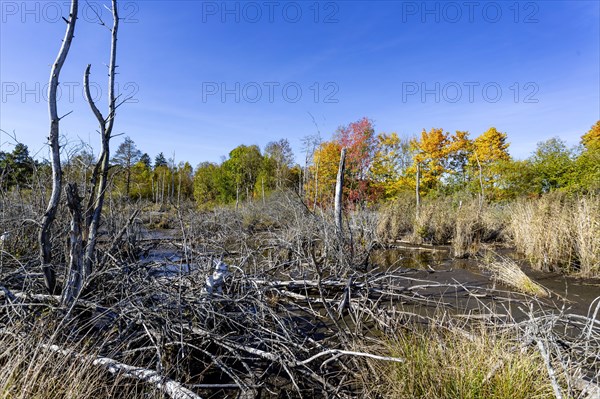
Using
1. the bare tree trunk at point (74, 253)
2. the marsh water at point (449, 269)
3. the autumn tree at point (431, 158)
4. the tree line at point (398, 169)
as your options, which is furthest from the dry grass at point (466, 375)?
the autumn tree at point (431, 158)

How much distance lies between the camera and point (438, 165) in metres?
26.7

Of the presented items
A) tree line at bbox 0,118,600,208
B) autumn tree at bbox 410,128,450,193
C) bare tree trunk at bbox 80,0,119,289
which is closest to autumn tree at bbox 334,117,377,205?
tree line at bbox 0,118,600,208

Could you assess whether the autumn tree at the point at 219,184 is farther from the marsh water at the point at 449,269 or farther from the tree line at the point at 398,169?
the marsh water at the point at 449,269

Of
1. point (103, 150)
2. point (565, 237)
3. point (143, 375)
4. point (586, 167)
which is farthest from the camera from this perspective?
point (586, 167)

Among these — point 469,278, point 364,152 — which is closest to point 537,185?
point 364,152

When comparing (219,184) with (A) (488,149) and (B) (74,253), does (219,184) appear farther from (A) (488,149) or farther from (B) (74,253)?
(B) (74,253)

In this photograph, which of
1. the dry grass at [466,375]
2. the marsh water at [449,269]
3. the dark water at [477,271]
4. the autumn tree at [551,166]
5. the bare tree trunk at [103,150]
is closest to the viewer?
the dry grass at [466,375]

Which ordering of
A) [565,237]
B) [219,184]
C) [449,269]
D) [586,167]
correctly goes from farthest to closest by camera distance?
[219,184] < [586,167] < [449,269] < [565,237]

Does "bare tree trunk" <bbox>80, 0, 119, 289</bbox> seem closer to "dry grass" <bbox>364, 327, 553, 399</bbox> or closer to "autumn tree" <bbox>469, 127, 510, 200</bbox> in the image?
"dry grass" <bbox>364, 327, 553, 399</bbox>

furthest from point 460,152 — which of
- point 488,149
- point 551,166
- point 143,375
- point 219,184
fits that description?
point 143,375

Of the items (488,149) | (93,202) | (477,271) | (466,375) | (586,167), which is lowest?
(477,271)

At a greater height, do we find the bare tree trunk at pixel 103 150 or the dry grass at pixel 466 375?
the bare tree trunk at pixel 103 150

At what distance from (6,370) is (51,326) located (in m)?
0.68

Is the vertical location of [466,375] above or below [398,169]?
below
